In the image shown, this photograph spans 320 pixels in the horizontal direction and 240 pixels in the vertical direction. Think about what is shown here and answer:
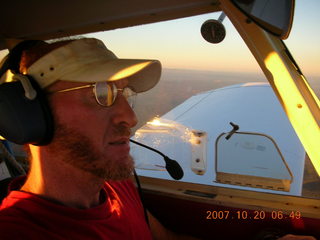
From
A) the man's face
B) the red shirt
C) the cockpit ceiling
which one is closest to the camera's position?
the red shirt

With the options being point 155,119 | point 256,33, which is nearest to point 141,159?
point 155,119

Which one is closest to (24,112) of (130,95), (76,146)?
(76,146)

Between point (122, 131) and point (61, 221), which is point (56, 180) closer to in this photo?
point (61, 221)

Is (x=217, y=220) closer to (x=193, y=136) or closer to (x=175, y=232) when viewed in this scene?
(x=175, y=232)

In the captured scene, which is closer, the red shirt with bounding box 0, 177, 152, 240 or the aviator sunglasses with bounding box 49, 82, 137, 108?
the red shirt with bounding box 0, 177, 152, 240

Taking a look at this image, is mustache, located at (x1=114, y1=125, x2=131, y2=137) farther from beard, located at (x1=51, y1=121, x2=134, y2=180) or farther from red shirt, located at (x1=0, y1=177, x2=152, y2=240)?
red shirt, located at (x1=0, y1=177, x2=152, y2=240)

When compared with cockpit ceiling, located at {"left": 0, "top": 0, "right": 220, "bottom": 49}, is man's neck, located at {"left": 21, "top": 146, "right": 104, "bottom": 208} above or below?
below
